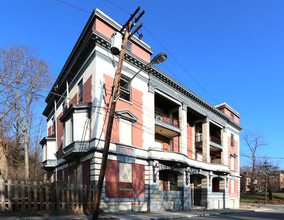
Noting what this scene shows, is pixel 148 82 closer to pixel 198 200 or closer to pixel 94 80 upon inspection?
pixel 94 80

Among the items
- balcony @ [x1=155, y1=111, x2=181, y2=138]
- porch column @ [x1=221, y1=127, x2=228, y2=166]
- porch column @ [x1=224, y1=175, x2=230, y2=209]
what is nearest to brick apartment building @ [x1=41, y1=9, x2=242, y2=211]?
balcony @ [x1=155, y1=111, x2=181, y2=138]

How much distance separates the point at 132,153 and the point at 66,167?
7.30m

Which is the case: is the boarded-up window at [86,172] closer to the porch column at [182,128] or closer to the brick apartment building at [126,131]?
the brick apartment building at [126,131]

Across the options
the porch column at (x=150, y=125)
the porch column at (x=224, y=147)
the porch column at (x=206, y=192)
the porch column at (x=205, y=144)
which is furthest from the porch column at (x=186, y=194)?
the porch column at (x=224, y=147)

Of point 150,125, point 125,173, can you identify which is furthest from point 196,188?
point 125,173

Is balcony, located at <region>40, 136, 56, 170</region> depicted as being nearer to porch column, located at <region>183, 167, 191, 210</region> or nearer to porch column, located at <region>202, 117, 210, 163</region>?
porch column, located at <region>183, 167, 191, 210</region>

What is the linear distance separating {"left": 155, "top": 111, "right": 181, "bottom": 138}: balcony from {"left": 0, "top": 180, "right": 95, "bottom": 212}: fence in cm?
1030

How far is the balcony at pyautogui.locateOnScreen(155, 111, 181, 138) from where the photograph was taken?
958 inches

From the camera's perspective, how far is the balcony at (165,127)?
79.8ft

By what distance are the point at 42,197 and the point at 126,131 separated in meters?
8.16

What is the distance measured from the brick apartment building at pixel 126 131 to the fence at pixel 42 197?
1.46 metres

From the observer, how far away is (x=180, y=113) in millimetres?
27344

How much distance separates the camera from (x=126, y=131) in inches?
776

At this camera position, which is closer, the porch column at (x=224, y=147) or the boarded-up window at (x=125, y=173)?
the boarded-up window at (x=125, y=173)
